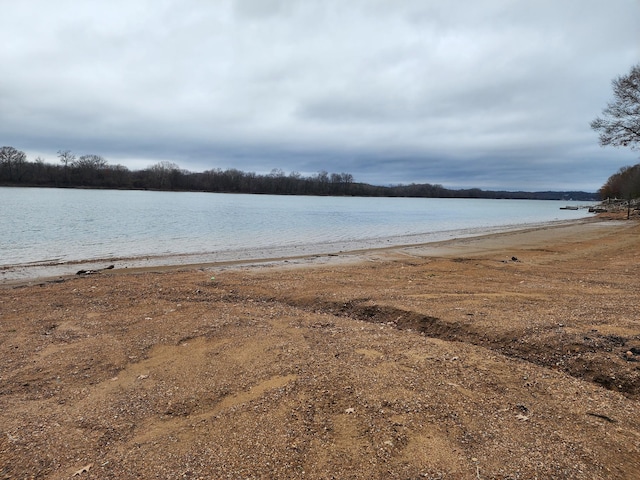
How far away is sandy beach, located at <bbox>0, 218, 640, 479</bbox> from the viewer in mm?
2967

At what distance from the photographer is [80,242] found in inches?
816

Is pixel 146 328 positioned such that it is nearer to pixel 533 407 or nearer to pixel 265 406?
pixel 265 406

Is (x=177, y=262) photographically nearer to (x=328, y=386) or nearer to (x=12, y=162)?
(x=328, y=386)

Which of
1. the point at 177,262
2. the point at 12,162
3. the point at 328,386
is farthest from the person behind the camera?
the point at 12,162

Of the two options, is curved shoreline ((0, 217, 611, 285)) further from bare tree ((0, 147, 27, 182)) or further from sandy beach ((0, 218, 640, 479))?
bare tree ((0, 147, 27, 182))

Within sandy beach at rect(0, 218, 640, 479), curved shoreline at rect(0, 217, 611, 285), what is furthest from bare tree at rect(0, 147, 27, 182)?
sandy beach at rect(0, 218, 640, 479)

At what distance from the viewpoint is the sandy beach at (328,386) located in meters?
2.97

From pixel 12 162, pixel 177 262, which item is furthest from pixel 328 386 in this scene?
pixel 12 162

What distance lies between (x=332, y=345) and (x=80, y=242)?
20545mm

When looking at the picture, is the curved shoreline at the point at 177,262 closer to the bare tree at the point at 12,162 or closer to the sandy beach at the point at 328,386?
the sandy beach at the point at 328,386

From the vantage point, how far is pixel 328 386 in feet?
13.3

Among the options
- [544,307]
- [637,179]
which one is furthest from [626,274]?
[637,179]

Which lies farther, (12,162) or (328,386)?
(12,162)

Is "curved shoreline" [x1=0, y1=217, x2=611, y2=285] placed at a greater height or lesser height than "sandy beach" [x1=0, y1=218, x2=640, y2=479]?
lesser
